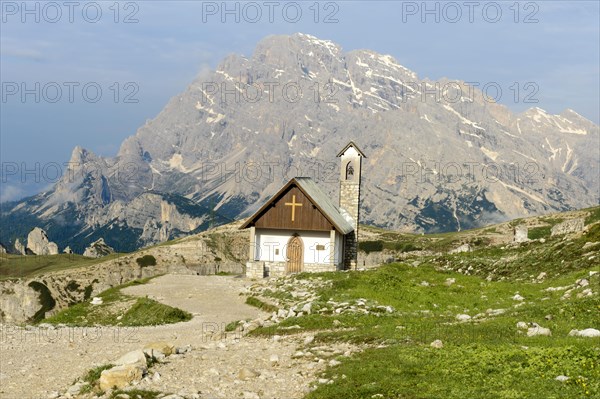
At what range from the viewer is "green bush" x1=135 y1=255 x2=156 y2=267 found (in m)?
171

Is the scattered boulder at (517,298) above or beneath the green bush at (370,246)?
above

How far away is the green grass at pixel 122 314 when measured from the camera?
126ft

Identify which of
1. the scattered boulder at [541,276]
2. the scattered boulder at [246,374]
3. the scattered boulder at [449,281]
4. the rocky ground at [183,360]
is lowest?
the rocky ground at [183,360]

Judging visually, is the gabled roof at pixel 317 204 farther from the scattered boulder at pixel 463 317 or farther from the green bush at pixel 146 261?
the green bush at pixel 146 261

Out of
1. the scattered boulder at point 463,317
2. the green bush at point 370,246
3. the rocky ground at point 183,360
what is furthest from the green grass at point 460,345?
the green bush at point 370,246

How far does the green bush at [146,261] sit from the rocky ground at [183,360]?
138070 mm

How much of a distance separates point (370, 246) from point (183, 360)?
176 meters

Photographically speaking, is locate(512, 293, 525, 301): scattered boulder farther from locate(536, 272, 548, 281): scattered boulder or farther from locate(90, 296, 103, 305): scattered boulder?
locate(90, 296, 103, 305): scattered boulder

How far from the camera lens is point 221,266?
84875 mm

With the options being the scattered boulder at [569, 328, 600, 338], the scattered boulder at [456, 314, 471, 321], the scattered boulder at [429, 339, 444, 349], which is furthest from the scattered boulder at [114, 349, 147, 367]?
the scattered boulder at [456, 314, 471, 321]

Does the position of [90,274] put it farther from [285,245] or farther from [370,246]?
[285,245]

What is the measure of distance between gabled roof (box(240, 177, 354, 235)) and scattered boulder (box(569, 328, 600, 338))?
1630 inches

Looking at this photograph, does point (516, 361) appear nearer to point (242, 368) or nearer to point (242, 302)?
point (242, 368)

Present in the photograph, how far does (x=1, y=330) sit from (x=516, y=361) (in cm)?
2409
